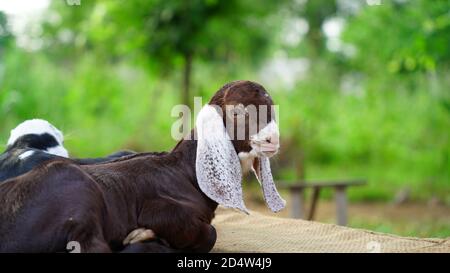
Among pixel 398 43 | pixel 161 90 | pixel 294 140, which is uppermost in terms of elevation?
pixel 398 43

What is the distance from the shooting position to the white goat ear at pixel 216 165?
268 centimetres

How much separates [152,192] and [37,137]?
3.11ft

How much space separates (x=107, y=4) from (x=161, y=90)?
2827 mm

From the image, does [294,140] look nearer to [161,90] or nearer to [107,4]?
[161,90]

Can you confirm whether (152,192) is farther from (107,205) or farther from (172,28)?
(172,28)

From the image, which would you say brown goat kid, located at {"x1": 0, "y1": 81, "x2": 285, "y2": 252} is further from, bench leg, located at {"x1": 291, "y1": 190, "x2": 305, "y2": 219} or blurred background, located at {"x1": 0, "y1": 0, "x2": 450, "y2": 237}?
blurred background, located at {"x1": 0, "y1": 0, "x2": 450, "y2": 237}

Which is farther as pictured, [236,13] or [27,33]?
[27,33]

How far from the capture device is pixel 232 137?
2.75m

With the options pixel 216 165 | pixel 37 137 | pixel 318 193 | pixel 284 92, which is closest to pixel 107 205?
pixel 216 165

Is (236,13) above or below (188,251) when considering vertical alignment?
above

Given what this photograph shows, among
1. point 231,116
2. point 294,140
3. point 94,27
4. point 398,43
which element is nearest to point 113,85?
point 94,27
